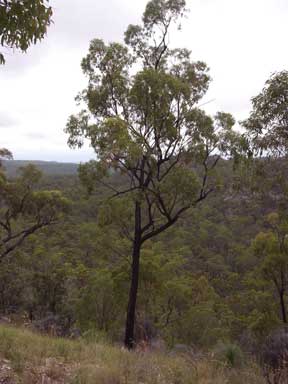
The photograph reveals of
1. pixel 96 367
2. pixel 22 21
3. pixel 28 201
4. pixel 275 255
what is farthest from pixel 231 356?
pixel 275 255

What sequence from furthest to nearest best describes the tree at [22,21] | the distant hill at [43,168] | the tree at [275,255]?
the distant hill at [43,168] → the tree at [275,255] → the tree at [22,21]

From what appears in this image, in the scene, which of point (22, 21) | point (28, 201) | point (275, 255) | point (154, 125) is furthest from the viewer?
point (275, 255)

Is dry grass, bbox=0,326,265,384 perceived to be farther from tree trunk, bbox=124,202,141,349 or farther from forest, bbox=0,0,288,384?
tree trunk, bbox=124,202,141,349

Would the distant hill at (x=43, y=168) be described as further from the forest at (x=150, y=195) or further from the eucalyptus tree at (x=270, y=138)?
the eucalyptus tree at (x=270, y=138)

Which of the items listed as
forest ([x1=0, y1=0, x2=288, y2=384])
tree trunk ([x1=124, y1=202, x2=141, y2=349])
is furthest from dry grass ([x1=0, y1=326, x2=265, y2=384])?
tree trunk ([x1=124, y1=202, x2=141, y2=349])

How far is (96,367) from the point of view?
14.8 feet

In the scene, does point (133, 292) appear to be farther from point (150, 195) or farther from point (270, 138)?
point (270, 138)

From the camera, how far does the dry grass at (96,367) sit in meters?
4.28

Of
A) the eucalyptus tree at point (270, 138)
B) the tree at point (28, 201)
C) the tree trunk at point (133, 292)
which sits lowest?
the tree trunk at point (133, 292)

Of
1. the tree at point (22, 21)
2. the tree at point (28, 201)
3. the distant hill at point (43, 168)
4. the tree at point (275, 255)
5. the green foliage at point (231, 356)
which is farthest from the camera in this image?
the distant hill at point (43, 168)

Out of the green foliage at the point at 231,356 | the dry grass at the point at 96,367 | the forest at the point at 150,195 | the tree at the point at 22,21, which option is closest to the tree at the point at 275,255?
the forest at the point at 150,195

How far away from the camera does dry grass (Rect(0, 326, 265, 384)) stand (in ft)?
14.0

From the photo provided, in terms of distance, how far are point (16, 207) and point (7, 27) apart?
45.8 ft

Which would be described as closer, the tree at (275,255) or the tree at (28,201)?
the tree at (28,201)
